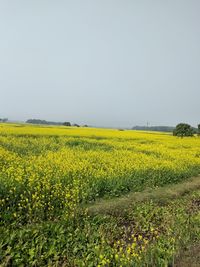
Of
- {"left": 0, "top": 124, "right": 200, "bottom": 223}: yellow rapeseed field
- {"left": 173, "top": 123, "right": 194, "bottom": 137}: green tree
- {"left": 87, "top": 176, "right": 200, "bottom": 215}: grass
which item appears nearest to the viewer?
{"left": 0, "top": 124, "right": 200, "bottom": 223}: yellow rapeseed field

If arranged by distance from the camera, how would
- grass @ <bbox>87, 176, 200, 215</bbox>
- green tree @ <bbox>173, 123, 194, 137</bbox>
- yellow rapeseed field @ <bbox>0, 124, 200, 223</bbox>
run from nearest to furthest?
1. yellow rapeseed field @ <bbox>0, 124, 200, 223</bbox>
2. grass @ <bbox>87, 176, 200, 215</bbox>
3. green tree @ <bbox>173, 123, 194, 137</bbox>

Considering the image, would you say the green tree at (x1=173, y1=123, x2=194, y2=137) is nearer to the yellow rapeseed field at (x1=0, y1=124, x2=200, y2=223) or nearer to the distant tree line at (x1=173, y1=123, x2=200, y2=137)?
the distant tree line at (x1=173, y1=123, x2=200, y2=137)

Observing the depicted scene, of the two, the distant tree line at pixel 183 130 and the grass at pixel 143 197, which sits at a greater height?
the distant tree line at pixel 183 130

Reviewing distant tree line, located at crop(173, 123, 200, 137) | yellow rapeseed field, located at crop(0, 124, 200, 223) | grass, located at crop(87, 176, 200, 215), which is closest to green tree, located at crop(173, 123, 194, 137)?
distant tree line, located at crop(173, 123, 200, 137)

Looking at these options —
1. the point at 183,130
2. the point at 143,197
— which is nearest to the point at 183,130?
the point at 183,130

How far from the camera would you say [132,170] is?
1087 centimetres

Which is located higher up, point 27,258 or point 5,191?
point 5,191

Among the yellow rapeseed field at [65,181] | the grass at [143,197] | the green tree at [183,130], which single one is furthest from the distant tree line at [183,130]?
the grass at [143,197]

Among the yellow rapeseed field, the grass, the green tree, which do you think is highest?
the green tree

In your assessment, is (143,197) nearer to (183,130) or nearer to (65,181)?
(65,181)

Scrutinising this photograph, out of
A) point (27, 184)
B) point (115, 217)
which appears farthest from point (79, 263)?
point (27, 184)

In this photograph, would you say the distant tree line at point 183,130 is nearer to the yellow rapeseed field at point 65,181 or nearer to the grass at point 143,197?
the yellow rapeseed field at point 65,181

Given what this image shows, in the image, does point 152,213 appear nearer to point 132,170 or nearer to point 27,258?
point 27,258

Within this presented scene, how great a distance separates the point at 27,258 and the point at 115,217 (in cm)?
274
